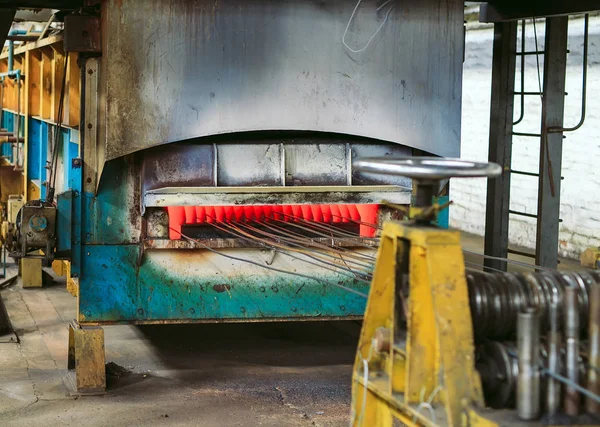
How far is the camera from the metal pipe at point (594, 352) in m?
2.63

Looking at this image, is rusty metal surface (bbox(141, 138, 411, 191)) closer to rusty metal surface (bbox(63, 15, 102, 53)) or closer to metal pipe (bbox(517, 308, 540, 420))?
rusty metal surface (bbox(63, 15, 102, 53))

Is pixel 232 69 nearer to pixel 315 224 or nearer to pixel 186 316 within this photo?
pixel 315 224

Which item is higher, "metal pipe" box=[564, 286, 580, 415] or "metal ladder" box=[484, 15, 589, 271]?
"metal ladder" box=[484, 15, 589, 271]

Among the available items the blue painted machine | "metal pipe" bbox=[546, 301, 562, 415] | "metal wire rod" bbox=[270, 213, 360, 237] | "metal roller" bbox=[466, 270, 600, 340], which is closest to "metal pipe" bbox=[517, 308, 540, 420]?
"metal pipe" bbox=[546, 301, 562, 415]

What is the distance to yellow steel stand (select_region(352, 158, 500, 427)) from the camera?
8.87ft

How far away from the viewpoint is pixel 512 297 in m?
2.97

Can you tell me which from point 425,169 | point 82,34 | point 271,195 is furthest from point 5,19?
point 425,169

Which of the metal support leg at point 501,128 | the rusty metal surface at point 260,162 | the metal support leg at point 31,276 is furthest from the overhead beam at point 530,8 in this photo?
the metal support leg at point 31,276

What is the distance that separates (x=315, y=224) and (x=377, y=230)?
41cm

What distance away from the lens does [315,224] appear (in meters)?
5.46

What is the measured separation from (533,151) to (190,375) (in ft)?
21.1

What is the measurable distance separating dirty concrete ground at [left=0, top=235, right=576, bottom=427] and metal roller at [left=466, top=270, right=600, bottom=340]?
1978mm

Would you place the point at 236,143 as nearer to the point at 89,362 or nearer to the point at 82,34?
the point at 82,34

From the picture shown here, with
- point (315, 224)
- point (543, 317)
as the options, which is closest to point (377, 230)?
point (315, 224)
